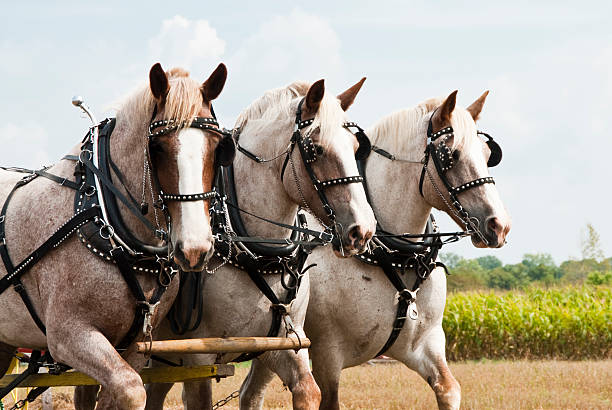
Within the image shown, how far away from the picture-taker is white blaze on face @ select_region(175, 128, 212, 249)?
3309mm

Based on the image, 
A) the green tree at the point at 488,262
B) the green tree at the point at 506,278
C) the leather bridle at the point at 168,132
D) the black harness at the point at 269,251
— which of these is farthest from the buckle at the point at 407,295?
the green tree at the point at 488,262

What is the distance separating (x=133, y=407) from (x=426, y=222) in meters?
2.72

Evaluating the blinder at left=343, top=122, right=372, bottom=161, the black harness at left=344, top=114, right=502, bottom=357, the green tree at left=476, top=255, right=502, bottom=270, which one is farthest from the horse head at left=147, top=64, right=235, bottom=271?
the green tree at left=476, top=255, right=502, bottom=270

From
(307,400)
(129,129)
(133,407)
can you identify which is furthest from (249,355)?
(129,129)

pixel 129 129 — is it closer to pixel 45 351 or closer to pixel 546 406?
pixel 45 351

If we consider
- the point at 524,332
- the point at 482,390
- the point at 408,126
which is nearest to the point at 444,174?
the point at 408,126

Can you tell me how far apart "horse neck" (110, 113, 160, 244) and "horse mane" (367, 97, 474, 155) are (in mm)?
2122

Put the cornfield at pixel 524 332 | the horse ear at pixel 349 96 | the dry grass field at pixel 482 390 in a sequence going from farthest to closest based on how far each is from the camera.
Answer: the cornfield at pixel 524 332 → the dry grass field at pixel 482 390 → the horse ear at pixel 349 96

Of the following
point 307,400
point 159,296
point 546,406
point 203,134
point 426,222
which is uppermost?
point 203,134

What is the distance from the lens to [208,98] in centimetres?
379

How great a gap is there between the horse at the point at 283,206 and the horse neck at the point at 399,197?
2.89ft

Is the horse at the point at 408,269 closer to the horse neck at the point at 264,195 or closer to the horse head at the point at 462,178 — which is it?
the horse head at the point at 462,178

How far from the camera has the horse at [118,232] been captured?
339cm

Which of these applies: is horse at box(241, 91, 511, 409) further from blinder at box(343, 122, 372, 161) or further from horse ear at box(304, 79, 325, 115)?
horse ear at box(304, 79, 325, 115)
